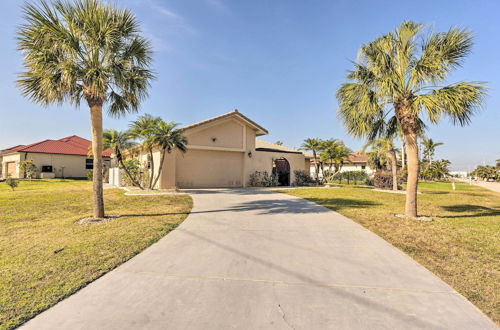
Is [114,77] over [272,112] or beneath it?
beneath

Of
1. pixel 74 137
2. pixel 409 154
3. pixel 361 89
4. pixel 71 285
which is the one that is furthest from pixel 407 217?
pixel 74 137

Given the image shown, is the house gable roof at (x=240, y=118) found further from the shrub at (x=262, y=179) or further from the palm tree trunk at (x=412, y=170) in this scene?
the palm tree trunk at (x=412, y=170)

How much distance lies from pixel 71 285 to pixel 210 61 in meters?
16.0

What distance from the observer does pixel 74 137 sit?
33.8 m

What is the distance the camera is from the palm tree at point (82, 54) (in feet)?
22.0

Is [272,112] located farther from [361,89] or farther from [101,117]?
[101,117]

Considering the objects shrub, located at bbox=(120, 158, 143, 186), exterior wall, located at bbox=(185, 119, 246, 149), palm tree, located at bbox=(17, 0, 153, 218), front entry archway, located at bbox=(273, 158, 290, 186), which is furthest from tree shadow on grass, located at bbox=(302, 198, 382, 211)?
shrub, located at bbox=(120, 158, 143, 186)

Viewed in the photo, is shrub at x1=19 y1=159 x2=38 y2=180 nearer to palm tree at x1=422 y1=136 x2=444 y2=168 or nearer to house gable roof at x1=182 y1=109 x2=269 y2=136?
house gable roof at x1=182 y1=109 x2=269 y2=136

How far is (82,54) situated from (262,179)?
49.6ft

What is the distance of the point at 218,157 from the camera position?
61.2ft

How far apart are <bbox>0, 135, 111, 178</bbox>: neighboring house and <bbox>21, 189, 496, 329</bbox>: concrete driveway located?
96.3 feet

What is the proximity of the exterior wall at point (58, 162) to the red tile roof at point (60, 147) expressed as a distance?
1.50ft

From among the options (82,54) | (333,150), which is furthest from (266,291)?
(333,150)

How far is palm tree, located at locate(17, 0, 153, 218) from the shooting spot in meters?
6.70
